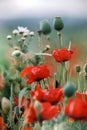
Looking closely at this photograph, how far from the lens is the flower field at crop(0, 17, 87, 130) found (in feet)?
2.99

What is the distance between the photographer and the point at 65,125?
0.94 m

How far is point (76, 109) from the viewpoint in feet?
2.96

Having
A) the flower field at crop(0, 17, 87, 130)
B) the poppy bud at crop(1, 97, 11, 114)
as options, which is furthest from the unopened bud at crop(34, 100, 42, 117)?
the poppy bud at crop(1, 97, 11, 114)

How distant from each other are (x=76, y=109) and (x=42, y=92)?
8 centimetres

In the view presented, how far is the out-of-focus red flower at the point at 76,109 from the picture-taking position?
35.4 inches

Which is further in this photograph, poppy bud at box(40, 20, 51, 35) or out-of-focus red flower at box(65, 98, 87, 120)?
poppy bud at box(40, 20, 51, 35)

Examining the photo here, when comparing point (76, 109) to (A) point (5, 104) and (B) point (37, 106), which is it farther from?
(A) point (5, 104)

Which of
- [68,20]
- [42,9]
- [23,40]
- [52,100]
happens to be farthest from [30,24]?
[52,100]

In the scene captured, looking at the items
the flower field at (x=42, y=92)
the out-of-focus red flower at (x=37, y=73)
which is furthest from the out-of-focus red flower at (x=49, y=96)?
the out-of-focus red flower at (x=37, y=73)

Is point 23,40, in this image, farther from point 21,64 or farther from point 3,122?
point 3,122

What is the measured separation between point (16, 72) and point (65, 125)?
0.95ft

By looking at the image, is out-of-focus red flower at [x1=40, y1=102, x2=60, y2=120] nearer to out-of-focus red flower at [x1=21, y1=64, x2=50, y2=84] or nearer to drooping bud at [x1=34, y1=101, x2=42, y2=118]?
drooping bud at [x1=34, y1=101, x2=42, y2=118]

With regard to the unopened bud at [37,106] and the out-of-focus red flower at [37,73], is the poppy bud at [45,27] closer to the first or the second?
the out-of-focus red flower at [37,73]

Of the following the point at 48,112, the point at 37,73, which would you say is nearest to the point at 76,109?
the point at 48,112
